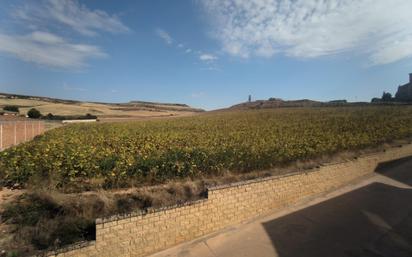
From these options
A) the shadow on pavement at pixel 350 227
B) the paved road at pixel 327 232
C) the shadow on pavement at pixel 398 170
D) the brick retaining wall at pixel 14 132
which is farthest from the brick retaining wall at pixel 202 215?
the brick retaining wall at pixel 14 132

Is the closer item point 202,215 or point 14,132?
point 202,215

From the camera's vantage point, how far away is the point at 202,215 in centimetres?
840

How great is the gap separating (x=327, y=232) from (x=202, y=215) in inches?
150

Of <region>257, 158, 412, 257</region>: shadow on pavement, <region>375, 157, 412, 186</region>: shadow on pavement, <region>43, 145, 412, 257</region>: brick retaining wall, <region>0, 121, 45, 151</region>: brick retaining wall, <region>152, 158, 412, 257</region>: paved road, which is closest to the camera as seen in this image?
<region>43, 145, 412, 257</region>: brick retaining wall

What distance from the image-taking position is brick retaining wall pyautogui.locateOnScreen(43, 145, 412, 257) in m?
6.66

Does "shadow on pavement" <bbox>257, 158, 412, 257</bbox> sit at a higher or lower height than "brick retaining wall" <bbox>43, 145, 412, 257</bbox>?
lower

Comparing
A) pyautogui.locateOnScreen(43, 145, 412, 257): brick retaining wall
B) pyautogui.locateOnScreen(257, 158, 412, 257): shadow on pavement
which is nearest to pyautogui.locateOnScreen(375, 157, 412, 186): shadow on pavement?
pyautogui.locateOnScreen(257, 158, 412, 257): shadow on pavement

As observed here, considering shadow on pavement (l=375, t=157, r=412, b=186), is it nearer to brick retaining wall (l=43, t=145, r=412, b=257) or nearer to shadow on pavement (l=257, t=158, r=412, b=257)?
shadow on pavement (l=257, t=158, r=412, b=257)

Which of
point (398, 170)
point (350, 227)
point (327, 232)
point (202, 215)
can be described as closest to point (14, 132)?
point (202, 215)

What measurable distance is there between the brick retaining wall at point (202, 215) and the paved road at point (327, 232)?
0.31m

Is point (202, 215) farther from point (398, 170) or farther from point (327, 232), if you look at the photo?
point (398, 170)

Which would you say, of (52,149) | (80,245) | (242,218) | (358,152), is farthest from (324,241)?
(52,149)

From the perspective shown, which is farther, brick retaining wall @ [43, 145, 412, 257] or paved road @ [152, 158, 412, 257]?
paved road @ [152, 158, 412, 257]

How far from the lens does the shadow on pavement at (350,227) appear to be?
7816 millimetres
